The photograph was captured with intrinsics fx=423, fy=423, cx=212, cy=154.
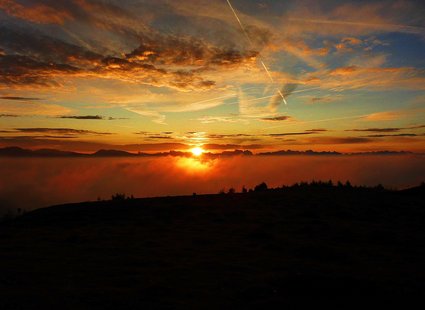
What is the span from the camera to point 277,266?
11086mm

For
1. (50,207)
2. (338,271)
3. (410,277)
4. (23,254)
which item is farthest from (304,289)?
(50,207)

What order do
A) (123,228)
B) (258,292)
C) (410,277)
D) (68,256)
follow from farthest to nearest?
(123,228) → (68,256) → (410,277) → (258,292)

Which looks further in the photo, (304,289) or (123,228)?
(123,228)

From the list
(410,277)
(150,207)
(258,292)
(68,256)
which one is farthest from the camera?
(150,207)

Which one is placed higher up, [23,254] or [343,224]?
[343,224]

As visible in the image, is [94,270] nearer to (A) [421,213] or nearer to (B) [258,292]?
(B) [258,292]

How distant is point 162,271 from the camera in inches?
411

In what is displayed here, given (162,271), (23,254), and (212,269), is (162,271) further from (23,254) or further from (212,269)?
(23,254)

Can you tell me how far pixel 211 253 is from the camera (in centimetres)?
1244

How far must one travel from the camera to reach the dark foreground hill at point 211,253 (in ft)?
28.0

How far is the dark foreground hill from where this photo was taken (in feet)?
A: 28.0

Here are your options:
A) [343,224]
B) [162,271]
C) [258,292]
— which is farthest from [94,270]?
[343,224]

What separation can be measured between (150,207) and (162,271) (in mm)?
11080

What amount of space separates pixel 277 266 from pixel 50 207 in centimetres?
1473
